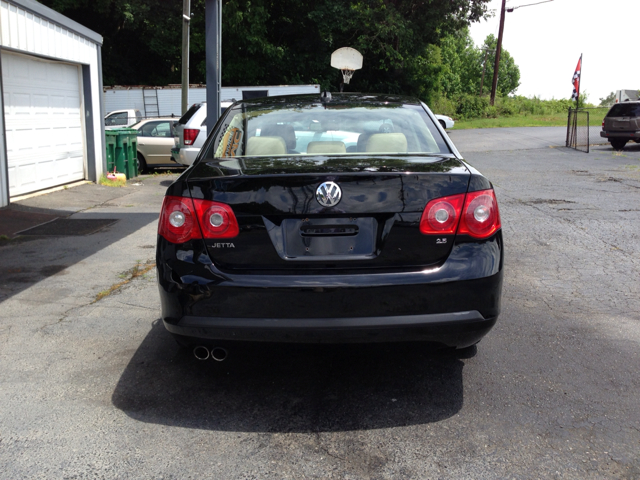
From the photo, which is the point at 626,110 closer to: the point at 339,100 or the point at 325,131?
the point at 339,100

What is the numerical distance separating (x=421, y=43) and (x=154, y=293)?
105ft

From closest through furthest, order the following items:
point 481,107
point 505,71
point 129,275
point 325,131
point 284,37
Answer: point 325,131, point 129,275, point 284,37, point 481,107, point 505,71

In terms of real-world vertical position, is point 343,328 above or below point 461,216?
below

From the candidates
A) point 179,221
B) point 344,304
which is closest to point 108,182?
point 179,221

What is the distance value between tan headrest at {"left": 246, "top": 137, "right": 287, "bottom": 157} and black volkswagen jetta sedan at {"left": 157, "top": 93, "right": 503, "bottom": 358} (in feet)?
2.26

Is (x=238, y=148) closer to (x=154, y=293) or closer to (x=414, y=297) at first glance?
(x=414, y=297)

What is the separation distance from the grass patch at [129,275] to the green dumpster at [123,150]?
8.87m

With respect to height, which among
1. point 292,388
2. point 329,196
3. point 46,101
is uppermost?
point 46,101

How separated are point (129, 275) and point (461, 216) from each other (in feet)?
13.1

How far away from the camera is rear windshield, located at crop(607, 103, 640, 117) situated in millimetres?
22844

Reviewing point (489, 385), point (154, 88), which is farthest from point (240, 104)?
point (154, 88)

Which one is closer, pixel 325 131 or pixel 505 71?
pixel 325 131

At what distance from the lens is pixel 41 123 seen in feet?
38.7

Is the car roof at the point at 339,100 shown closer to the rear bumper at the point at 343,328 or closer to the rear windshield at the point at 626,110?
the rear bumper at the point at 343,328
